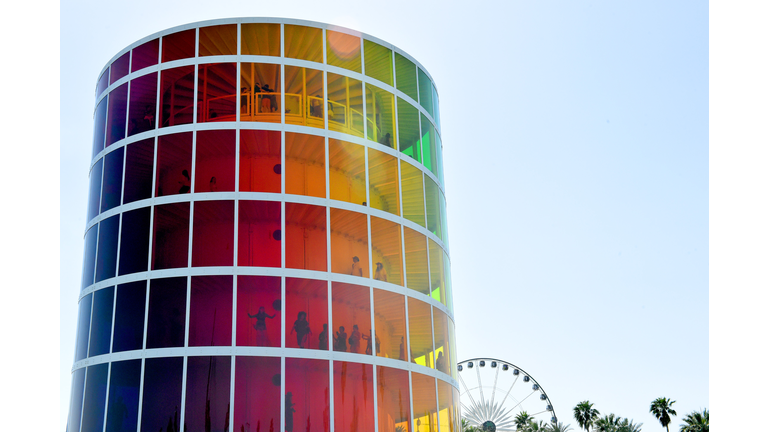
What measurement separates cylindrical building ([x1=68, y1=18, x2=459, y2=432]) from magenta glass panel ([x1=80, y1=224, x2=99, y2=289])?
13 centimetres

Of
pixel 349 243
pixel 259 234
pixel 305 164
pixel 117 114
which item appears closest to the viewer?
pixel 259 234

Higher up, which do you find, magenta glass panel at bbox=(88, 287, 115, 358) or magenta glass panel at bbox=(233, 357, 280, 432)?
magenta glass panel at bbox=(88, 287, 115, 358)

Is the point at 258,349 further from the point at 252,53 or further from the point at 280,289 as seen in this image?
the point at 252,53

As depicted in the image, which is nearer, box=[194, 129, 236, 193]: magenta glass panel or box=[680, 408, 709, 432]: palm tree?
box=[194, 129, 236, 193]: magenta glass panel

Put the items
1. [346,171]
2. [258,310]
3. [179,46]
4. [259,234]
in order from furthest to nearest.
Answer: [179,46]
[346,171]
[259,234]
[258,310]

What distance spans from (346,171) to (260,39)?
6.58 m

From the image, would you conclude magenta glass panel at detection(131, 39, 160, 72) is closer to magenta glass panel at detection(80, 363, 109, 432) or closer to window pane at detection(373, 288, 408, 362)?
magenta glass panel at detection(80, 363, 109, 432)

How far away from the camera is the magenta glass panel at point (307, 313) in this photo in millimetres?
25297

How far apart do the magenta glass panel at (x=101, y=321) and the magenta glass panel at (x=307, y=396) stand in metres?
6.93

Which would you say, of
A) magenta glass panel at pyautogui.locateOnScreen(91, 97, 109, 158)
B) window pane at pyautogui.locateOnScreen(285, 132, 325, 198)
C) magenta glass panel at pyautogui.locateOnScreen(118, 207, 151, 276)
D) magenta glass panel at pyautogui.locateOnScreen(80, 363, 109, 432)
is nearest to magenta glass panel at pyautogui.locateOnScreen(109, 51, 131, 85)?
magenta glass panel at pyautogui.locateOnScreen(91, 97, 109, 158)

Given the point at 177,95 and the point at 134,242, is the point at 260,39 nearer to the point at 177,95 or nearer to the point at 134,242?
the point at 177,95

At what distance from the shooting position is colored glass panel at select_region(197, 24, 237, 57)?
2912 centimetres

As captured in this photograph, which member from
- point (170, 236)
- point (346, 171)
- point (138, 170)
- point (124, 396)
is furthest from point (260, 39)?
point (124, 396)

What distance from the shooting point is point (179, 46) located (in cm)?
2939
